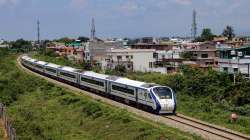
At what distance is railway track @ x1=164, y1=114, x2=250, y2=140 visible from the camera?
23.5 m

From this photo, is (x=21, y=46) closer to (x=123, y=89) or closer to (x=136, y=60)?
(x=136, y=60)

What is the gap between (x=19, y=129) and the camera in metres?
28.6

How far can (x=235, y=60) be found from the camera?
6128cm

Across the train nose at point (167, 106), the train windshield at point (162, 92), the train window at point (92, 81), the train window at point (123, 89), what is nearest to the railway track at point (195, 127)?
the train nose at point (167, 106)

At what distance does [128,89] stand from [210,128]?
428 inches

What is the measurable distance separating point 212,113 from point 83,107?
10254 mm

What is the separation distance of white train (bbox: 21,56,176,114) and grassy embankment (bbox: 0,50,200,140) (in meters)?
1.80

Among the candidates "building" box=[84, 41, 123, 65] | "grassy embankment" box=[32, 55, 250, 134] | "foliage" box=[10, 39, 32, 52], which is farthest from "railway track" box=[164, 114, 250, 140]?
"foliage" box=[10, 39, 32, 52]

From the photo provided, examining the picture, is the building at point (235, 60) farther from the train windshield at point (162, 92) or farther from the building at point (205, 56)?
the train windshield at point (162, 92)

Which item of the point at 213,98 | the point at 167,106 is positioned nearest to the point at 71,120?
the point at 167,106

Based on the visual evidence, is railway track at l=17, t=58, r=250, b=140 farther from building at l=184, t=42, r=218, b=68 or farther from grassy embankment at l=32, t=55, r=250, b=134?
building at l=184, t=42, r=218, b=68

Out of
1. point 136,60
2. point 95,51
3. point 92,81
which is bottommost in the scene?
point 136,60

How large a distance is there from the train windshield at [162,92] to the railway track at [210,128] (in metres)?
1.35

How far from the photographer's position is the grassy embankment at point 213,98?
29484 millimetres
